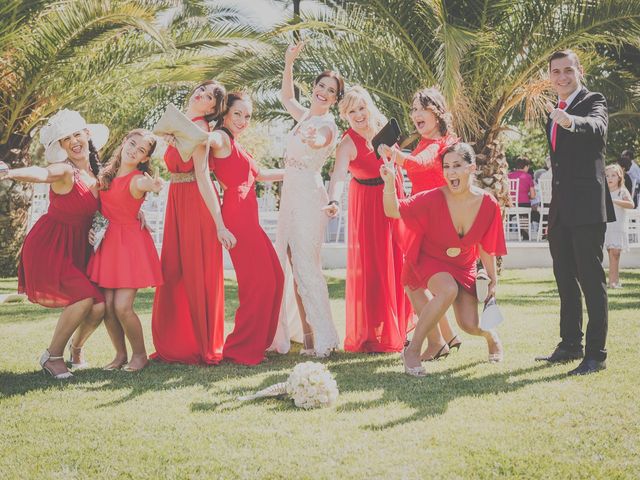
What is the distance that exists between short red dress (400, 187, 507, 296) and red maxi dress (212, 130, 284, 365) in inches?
44.7

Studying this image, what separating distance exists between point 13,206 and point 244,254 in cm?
813

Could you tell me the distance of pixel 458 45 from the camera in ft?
28.3

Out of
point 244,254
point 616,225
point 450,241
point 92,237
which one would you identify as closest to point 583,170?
point 450,241

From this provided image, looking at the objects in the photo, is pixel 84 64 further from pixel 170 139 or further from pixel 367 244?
pixel 367 244

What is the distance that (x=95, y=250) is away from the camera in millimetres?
5191

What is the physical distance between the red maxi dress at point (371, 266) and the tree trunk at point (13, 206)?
788 centimetres

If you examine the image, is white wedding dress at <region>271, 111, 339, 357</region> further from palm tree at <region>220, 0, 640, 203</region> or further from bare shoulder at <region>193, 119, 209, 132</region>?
palm tree at <region>220, 0, 640, 203</region>

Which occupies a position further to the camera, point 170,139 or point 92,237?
point 92,237

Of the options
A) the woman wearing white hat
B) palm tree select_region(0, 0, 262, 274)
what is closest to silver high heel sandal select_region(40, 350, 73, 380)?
the woman wearing white hat

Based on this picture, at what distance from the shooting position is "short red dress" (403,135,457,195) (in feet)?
18.4

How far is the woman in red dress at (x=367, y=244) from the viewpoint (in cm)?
579

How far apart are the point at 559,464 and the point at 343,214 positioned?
42.9 ft

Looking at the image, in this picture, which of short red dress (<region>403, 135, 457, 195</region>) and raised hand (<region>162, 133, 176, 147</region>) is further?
short red dress (<region>403, 135, 457, 195</region>)

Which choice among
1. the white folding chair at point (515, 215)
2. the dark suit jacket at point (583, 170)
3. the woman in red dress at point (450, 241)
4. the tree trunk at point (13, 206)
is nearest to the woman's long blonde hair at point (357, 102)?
the woman in red dress at point (450, 241)
